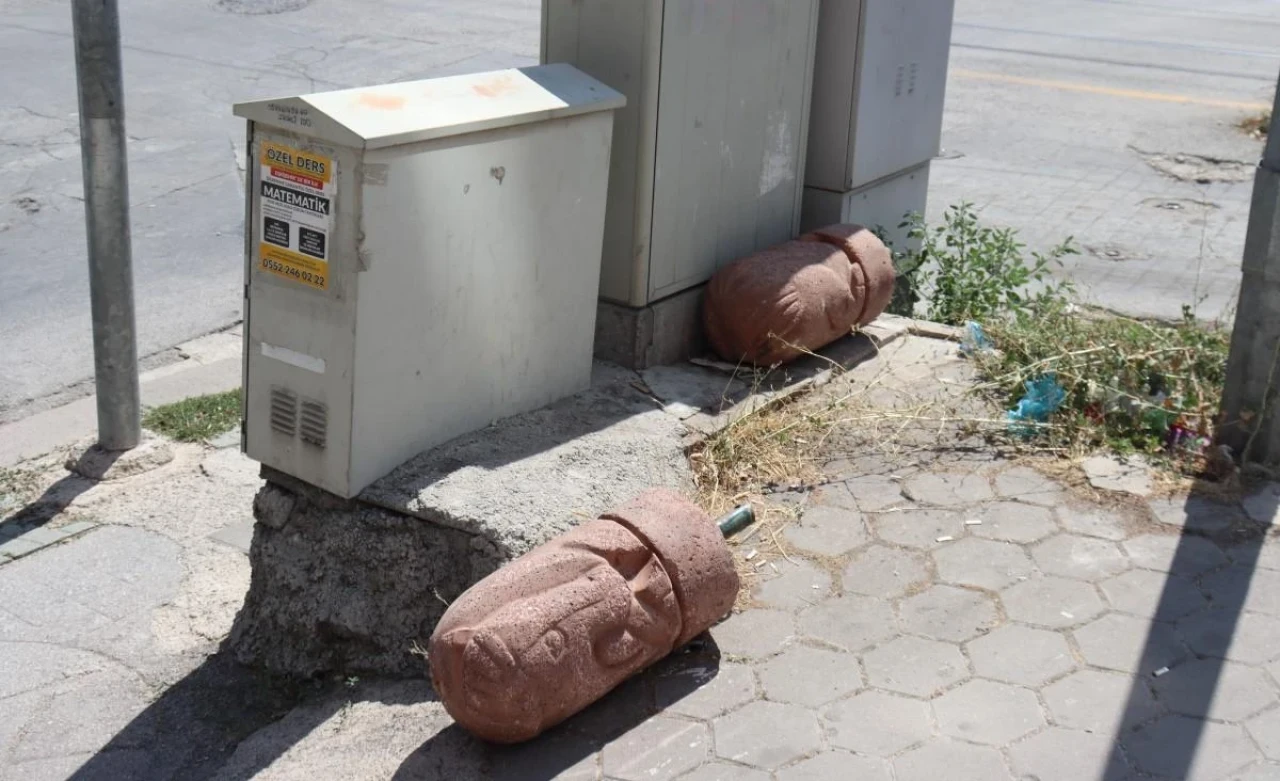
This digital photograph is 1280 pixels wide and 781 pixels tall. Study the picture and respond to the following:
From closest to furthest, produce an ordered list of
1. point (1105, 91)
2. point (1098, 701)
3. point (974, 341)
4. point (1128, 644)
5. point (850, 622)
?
point (1098, 701) < point (1128, 644) < point (850, 622) < point (974, 341) < point (1105, 91)

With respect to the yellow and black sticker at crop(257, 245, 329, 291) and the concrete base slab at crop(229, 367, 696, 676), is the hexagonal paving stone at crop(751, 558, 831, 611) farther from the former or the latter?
the yellow and black sticker at crop(257, 245, 329, 291)

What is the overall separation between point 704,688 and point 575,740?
1.29ft

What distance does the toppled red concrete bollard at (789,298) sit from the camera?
5.30 m

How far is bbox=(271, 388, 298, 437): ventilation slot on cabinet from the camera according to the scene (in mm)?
4172

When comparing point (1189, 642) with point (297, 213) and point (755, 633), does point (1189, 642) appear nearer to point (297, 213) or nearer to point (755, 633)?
point (755, 633)

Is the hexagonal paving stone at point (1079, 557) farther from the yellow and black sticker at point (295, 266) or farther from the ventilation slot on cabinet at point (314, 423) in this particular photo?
the yellow and black sticker at point (295, 266)

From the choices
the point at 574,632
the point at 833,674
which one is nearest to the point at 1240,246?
the point at 833,674

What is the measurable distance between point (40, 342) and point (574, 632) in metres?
4.68

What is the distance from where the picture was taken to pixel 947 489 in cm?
473

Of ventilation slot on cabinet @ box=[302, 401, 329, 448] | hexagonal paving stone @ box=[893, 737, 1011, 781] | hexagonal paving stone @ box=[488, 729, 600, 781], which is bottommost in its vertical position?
hexagonal paving stone @ box=[488, 729, 600, 781]

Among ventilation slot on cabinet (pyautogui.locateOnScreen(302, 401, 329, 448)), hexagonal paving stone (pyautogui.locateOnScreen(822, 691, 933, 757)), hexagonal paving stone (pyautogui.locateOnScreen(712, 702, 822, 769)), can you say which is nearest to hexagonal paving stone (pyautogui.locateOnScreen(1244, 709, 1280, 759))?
hexagonal paving stone (pyautogui.locateOnScreen(822, 691, 933, 757))

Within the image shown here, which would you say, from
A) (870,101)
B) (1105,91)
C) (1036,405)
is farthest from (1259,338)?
(1105,91)

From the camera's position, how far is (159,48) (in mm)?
13188

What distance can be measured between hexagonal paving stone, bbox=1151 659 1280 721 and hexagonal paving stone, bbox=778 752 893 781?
0.83 meters
